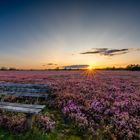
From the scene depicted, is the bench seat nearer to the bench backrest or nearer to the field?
the field

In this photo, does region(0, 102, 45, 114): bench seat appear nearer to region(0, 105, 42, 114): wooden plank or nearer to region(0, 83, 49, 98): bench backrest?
region(0, 105, 42, 114): wooden plank

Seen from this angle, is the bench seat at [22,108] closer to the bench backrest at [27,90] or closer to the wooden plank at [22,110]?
the wooden plank at [22,110]

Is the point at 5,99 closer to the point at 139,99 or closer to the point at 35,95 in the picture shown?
the point at 35,95

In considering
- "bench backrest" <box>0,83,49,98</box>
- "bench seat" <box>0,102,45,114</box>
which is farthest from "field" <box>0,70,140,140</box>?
"bench backrest" <box>0,83,49,98</box>

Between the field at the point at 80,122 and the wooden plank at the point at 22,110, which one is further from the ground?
the wooden plank at the point at 22,110

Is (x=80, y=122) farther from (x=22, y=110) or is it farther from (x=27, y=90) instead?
(x=27, y=90)

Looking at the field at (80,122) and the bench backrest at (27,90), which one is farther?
the bench backrest at (27,90)

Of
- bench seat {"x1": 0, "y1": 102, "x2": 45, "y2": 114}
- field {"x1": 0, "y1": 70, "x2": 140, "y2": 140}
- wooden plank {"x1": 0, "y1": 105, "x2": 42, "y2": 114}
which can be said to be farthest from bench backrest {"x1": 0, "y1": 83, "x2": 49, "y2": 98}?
wooden plank {"x1": 0, "y1": 105, "x2": 42, "y2": 114}

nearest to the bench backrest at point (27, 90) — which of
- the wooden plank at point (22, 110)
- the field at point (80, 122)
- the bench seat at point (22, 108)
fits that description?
the field at point (80, 122)

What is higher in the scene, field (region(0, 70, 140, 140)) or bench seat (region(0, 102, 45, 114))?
bench seat (region(0, 102, 45, 114))

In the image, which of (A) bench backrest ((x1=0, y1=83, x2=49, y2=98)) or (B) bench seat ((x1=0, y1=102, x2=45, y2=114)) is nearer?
(B) bench seat ((x1=0, y1=102, x2=45, y2=114))

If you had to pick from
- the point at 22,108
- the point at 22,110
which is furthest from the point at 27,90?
the point at 22,110

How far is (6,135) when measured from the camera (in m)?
7.31

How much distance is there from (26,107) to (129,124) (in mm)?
3990
